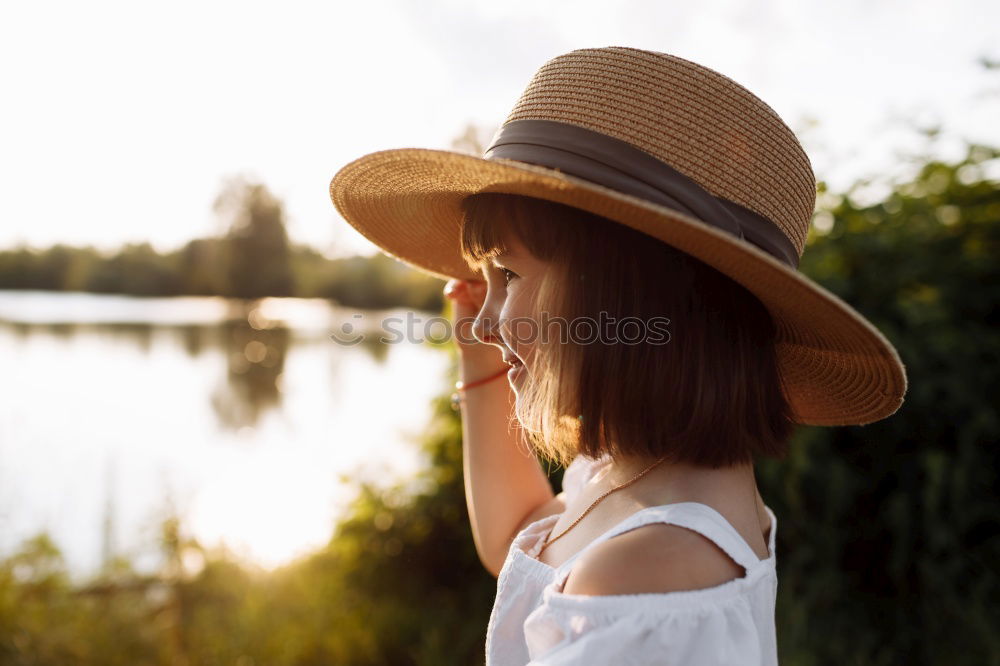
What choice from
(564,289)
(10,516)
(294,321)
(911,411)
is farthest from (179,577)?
(294,321)

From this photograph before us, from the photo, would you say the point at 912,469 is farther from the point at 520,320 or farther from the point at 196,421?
the point at 196,421

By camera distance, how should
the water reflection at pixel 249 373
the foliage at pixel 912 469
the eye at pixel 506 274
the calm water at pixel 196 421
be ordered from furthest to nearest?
the water reflection at pixel 249 373, the calm water at pixel 196 421, the foliage at pixel 912 469, the eye at pixel 506 274

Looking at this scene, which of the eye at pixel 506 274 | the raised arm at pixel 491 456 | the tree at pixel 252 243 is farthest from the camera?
the tree at pixel 252 243

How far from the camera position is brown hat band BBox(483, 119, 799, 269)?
1038 millimetres

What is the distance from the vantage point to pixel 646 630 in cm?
90

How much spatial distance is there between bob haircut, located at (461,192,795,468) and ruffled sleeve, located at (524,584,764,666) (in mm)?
256

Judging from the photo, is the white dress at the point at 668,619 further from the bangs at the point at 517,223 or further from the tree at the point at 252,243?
the tree at the point at 252,243

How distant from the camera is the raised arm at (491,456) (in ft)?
5.33

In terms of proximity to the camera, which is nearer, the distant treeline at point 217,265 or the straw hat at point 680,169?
the straw hat at point 680,169

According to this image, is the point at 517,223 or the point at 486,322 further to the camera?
the point at 486,322

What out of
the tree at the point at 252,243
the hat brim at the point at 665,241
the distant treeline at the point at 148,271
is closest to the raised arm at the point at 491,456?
the hat brim at the point at 665,241

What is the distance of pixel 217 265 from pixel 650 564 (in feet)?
73.3

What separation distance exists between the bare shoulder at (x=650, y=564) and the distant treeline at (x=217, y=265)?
1776 centimetres

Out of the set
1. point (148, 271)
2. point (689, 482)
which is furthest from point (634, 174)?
point (148, 271)
